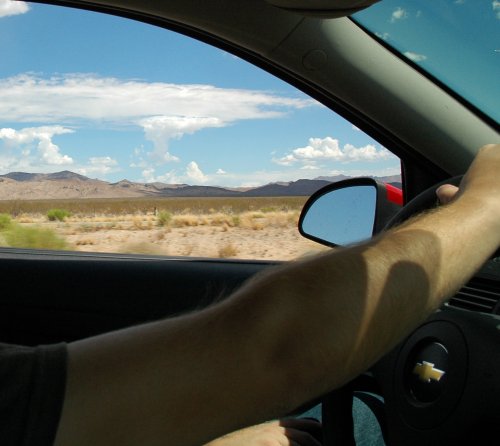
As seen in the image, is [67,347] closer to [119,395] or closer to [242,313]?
[119,395]

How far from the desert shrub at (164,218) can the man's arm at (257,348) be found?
6.62m

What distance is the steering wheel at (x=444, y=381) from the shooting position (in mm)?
1692

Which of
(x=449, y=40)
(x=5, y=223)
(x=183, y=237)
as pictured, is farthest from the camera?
(x=183, y=237)

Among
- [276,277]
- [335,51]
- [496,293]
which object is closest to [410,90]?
[335,51]

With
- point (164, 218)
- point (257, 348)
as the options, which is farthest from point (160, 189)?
point (257, 348)

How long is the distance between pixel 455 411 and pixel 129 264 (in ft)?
8.15

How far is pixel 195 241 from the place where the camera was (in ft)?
18.9

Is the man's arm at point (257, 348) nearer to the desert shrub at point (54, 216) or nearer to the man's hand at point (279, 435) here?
the man's hand at point (279, 435)

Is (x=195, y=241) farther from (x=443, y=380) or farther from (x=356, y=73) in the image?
(x=443, y=380)

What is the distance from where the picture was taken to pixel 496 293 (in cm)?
200

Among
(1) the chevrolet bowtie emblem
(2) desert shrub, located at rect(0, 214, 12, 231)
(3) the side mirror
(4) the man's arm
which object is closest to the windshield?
(3) the side mirror

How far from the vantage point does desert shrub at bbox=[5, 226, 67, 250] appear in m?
5.16

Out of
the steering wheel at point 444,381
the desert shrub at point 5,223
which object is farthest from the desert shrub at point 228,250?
the steering wheel at point 444,381

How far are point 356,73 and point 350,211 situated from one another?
696 millimetres
